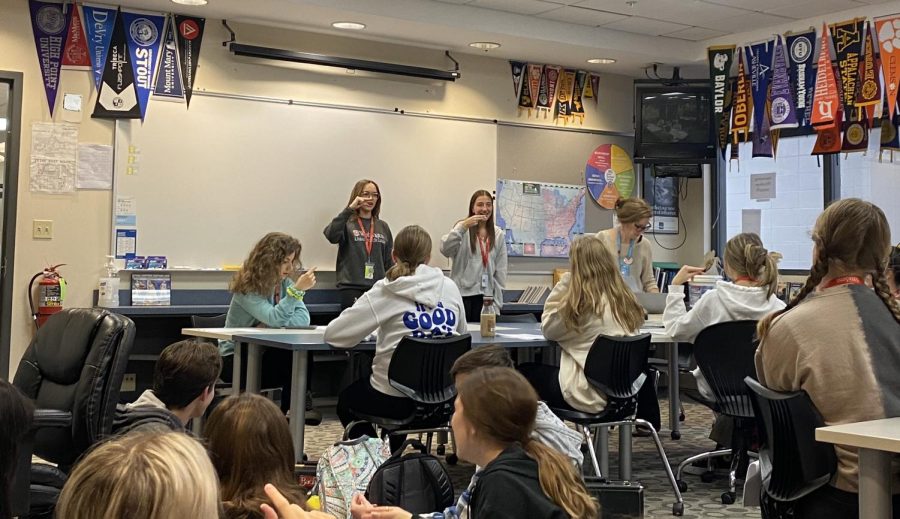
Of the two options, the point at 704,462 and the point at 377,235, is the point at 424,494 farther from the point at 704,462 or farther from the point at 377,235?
the point at 377,235

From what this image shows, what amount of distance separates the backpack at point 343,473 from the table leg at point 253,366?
1775 millimetres

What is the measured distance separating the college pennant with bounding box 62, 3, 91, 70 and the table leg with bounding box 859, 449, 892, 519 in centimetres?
561

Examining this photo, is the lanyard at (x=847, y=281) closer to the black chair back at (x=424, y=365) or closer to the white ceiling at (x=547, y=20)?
the black chair back at (x=424, y=365)

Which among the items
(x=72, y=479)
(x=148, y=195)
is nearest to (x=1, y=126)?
(x=148, y=195)

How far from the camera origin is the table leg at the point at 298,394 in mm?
4238

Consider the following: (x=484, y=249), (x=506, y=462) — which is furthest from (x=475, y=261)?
(x=506, y=462)

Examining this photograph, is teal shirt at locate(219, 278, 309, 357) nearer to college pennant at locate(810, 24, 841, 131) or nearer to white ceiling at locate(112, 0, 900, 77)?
white ceiling at locate(112, 0, 900, 77)

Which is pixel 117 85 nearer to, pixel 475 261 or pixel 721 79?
pixel 475 261

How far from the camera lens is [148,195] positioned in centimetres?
648

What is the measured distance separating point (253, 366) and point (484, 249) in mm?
2975

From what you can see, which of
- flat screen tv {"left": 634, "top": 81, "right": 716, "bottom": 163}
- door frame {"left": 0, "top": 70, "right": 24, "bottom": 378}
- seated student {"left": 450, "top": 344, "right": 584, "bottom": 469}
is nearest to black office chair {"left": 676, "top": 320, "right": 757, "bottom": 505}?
seated student {"left": 450, "top": 344, "right": 584, "bottom": 469}

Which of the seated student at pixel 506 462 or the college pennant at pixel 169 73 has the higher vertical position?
the college pennant at pixel 169 73

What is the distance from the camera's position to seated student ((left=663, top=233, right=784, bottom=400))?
4.59 metres

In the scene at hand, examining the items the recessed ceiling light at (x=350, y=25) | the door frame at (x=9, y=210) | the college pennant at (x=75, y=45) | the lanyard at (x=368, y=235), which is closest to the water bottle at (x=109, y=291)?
the door frame at (x=9, y=210)
